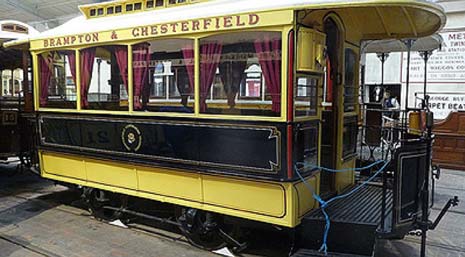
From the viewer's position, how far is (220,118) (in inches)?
155

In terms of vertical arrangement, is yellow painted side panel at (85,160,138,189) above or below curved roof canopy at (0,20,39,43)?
below

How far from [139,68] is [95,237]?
197cm

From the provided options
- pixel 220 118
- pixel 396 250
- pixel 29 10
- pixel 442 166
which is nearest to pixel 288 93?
pixel 220 118

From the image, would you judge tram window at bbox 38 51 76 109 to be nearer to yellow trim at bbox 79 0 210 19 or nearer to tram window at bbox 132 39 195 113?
yellow trim at bbox 79 0 210 19

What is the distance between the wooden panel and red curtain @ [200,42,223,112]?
6.75m

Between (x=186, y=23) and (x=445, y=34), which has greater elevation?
(x=445, y=34)

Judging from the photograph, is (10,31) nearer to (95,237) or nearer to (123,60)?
(123,60)

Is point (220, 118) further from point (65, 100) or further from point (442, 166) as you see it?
point (442, 166)

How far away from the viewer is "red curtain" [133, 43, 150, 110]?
455 centimetres

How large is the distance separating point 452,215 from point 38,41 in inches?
238

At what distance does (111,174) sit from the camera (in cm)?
501

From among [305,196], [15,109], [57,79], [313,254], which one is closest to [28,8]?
[15,109]

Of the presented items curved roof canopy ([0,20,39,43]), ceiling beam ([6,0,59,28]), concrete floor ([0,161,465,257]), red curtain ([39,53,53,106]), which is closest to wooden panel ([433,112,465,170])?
concrete floor ([0,161,465,257])

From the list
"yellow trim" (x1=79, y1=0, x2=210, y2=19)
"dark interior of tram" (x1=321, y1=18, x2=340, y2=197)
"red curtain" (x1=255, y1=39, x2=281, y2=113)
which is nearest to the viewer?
"red curtain" (x1=255, y1=39, x2=281, y2=113)
